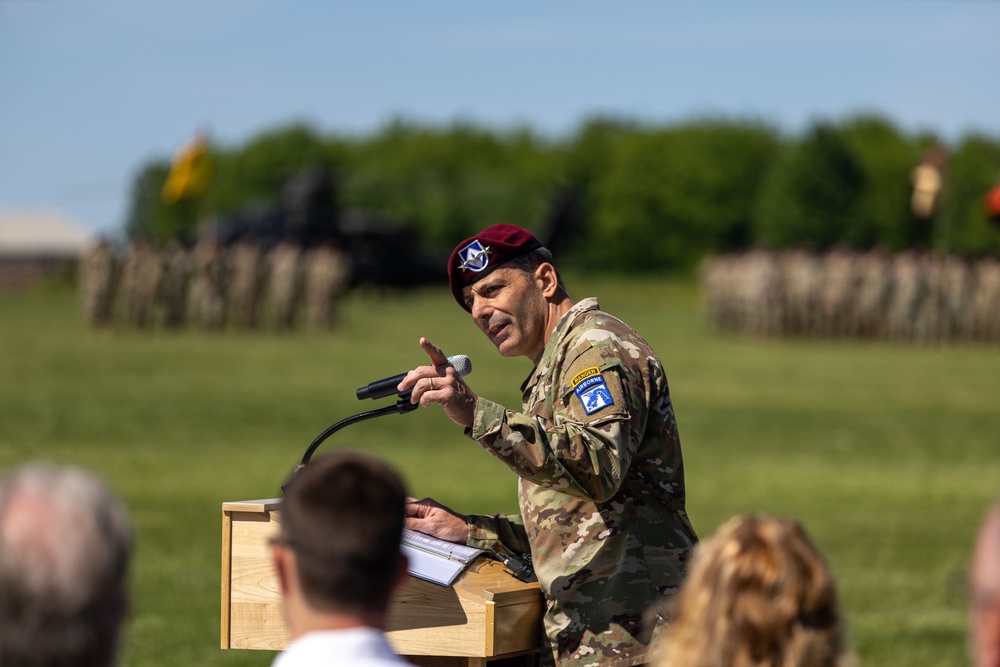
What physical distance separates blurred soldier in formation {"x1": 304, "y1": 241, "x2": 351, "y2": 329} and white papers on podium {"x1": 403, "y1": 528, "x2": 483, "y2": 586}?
36.2m

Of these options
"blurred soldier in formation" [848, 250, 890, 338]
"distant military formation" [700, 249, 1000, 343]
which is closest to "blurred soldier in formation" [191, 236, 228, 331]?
"distant military formation" [700, 249, 1000, 343]

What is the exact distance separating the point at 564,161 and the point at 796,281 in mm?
96663

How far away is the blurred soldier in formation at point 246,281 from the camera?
128ft

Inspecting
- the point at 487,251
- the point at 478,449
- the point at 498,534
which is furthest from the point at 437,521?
the point at 478,449

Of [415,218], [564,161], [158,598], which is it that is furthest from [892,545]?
[564,161]

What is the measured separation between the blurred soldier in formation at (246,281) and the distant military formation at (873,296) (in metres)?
13.3

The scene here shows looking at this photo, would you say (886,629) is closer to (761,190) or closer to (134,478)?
(134,478)

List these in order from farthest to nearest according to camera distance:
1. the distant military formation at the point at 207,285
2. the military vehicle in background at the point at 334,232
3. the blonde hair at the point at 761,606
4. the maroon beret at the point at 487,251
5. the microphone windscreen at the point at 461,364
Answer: the military vehicle in background at the point at 334,232, the distant military formation at the point at 207,285, the maroon beret at the point at 487,251, the microphone windscreen at the point at 461,364, the blonde hair at the point at 761,606

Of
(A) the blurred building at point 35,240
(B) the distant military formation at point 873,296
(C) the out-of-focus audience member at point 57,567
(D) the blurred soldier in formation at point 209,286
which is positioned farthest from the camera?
(A) the blurred building at point 35,240

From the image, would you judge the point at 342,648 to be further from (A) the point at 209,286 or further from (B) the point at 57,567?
(A) the point at 209,286

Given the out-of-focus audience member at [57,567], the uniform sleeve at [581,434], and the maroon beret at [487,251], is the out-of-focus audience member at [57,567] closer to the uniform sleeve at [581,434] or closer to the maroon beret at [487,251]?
the uniform sleeve at [581,434]

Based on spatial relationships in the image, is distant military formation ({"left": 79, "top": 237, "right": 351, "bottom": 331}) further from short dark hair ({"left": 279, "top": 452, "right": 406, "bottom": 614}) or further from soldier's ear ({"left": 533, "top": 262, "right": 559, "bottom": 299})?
short dark hair ({"left": 279, "top": 452, "right": 406, "bottom": 614})

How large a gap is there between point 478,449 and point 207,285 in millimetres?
22289

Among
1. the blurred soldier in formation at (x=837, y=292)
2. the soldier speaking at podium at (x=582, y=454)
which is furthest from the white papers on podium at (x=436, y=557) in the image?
the blurred soldier in formation at (x=837, y=292)
